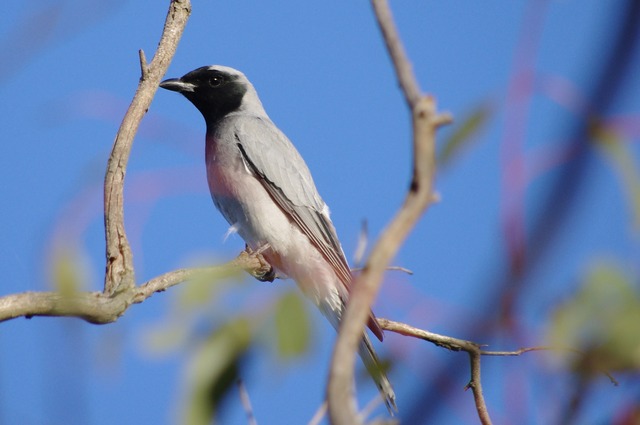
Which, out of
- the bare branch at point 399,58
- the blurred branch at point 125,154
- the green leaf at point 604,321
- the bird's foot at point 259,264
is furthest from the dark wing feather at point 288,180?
the bare branch at point 399,58

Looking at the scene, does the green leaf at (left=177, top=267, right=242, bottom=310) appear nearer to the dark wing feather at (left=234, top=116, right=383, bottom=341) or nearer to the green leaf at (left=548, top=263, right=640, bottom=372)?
the green leaf at (left=548, top=263, right=640, bottom=372)

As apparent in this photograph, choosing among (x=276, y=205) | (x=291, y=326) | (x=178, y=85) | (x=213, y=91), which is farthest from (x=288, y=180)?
(x=291, y=326)

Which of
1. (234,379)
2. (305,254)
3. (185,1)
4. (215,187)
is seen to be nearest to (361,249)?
(234,379)

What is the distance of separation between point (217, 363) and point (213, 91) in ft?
14.2

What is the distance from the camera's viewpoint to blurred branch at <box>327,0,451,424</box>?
2.58 ft

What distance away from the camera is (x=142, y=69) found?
10.1 feet

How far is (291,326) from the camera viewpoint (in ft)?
4.19

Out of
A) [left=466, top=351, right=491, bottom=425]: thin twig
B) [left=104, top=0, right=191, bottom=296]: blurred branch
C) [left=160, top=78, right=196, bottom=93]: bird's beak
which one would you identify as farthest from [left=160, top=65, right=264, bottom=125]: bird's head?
[left=466, top=351, right=491, bottom=425]: thin twig

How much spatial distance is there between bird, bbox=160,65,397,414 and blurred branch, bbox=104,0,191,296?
1240 mm

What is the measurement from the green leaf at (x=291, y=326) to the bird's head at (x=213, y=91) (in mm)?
4204

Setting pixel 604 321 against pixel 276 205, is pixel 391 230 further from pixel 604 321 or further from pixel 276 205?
pixel 276 205

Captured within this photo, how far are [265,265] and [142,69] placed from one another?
5.68 feet

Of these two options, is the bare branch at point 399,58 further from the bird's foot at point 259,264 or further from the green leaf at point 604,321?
the bird's foot at point 259,264

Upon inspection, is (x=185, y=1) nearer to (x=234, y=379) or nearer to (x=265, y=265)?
(x=265, y=265)
